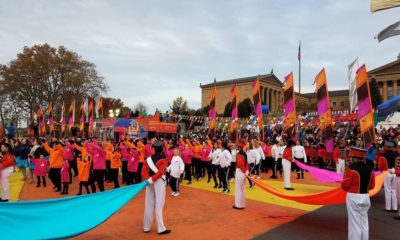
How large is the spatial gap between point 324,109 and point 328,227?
19.4 feet

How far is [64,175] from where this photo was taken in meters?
11.2

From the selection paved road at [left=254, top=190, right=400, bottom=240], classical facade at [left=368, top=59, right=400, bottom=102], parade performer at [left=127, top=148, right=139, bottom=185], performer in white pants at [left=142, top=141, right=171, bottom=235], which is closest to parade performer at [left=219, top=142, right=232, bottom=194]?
parade performer at [left=127, top=148, right=139, bottom=185]

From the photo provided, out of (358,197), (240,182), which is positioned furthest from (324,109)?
(358,197)

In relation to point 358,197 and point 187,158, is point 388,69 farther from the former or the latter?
point 358,197

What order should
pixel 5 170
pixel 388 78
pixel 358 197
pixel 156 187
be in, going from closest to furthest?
pixel 358 197 < pixel 156 187 < pixel 5 170 < pixel 388 78

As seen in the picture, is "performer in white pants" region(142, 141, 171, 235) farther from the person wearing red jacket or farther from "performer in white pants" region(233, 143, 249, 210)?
the person wearing red jacket

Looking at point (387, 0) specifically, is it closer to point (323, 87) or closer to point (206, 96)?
point (323, 87)

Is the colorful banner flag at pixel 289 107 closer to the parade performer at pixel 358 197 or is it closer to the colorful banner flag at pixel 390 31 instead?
the colorful banner flag at pixel 390 31

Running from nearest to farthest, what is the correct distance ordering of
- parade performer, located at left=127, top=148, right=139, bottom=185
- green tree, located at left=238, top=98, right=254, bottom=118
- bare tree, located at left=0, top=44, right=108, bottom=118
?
1. parade performer, located at left=127, top=148, right=139, bottom=185
2. bare tree, located at left=0, top=44, right=108, bottom=118
3. green tree, located at left=238, top=98, right=254, bottom=118

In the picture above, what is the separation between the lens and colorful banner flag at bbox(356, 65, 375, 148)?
923 centimetres

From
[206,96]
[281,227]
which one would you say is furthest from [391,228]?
[206,96]

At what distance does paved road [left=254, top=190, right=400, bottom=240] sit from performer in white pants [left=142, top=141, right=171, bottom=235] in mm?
2014

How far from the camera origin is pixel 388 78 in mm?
60156

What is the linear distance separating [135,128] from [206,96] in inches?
2515
